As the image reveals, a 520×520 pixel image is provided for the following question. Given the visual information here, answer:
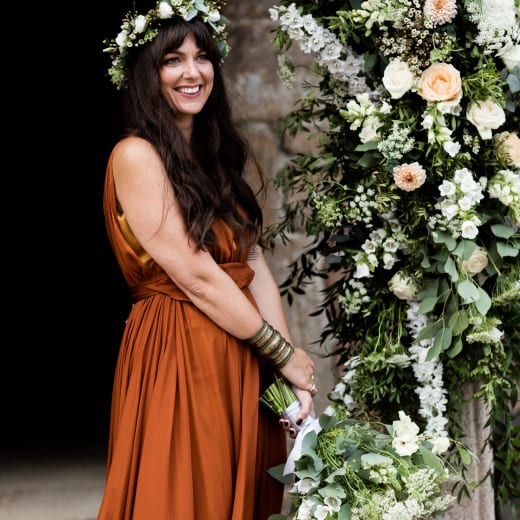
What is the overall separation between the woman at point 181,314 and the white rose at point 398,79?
49 cm

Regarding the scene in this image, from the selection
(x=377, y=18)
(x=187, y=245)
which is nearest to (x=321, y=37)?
(x=377, y=18)

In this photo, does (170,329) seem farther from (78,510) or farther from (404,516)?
(78,510)

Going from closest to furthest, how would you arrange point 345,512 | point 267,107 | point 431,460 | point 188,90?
point 345,512
point 431,460
point 188,90
point 267,107

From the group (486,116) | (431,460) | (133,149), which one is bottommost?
(431,460)

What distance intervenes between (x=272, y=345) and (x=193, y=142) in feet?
2.07

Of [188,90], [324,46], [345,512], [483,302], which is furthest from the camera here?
[324,46]

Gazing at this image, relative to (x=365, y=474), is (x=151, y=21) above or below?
above

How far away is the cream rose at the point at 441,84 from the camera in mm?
2414

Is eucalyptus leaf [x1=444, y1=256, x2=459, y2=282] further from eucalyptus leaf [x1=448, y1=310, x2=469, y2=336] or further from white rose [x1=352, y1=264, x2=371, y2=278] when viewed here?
white rose [x1=352, y1=264, x2=371, y2=278]

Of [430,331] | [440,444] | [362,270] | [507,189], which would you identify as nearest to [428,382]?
[430,331]

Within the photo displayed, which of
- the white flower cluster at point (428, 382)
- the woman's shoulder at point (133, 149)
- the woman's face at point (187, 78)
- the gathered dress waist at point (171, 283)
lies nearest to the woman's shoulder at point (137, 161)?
the woman's shoulder at point (133, 149)

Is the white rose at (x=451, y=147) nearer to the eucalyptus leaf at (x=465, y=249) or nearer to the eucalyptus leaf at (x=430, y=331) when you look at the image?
the eucalyptus leaf at (x=465, y=249)

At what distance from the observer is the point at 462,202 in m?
2.42

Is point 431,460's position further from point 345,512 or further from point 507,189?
point 507,189
